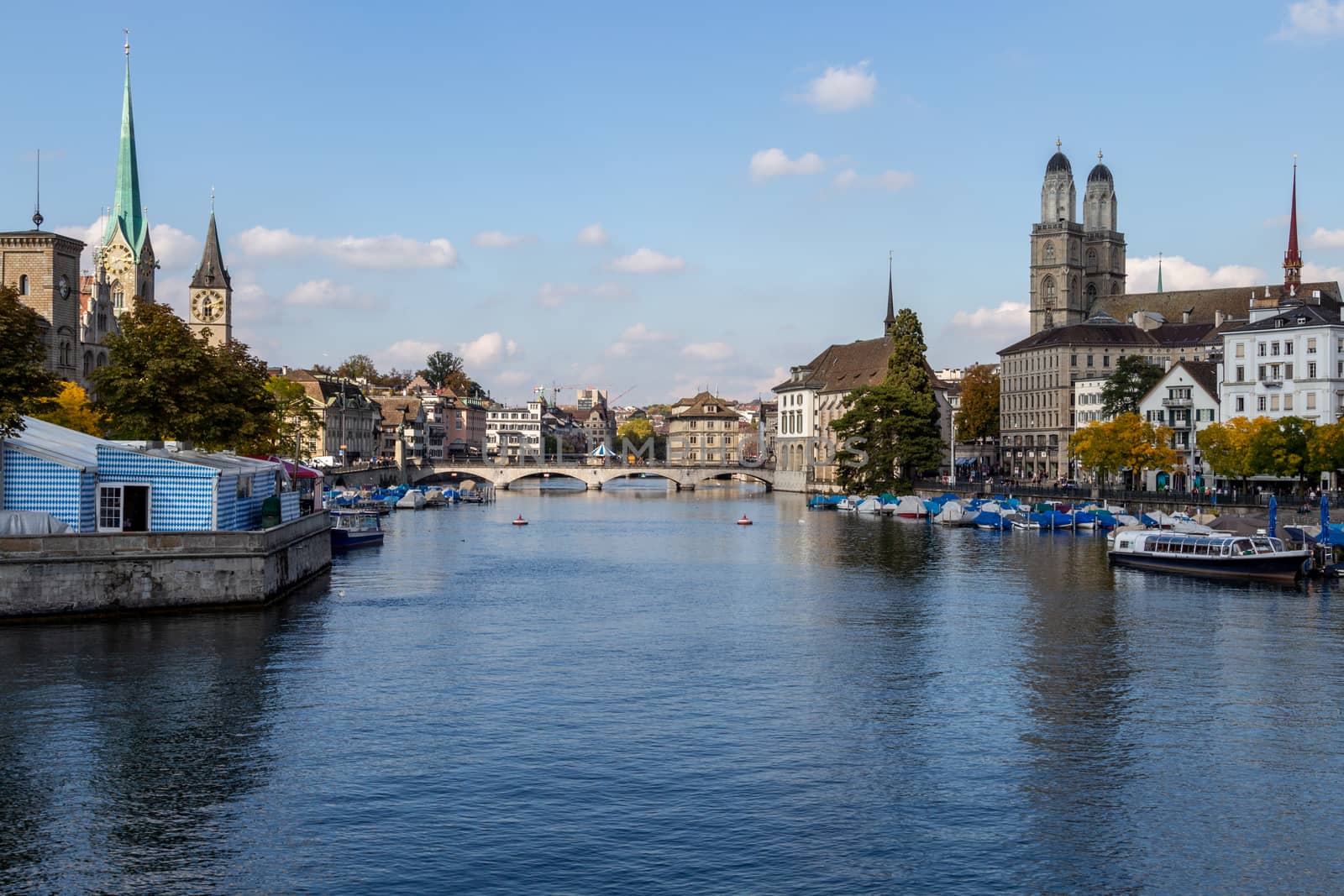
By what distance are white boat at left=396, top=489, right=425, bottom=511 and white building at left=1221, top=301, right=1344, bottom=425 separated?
248 feet

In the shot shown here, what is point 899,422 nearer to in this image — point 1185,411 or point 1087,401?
point 1185,411

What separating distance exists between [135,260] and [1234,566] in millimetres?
137254

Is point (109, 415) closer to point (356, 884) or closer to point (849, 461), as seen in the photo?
point (356, 884)

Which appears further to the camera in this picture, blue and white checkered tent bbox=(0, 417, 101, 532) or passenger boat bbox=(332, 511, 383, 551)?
passenger boat bbox=(332, 511, 383, 551)

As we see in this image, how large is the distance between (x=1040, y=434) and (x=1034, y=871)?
14984 cm

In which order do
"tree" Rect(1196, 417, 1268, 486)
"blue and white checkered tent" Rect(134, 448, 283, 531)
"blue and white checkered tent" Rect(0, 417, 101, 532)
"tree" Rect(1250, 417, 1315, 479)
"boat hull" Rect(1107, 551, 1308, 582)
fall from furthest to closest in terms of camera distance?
"tree" Rect(1196, 417, 1268, 486) < "tree" Rect(1250, 417, 1315, 479) < "boat hull" Rect(1107, 551, 1308, 582) < "blue and white checkered tent" Rect(134, 448, 283, 531) < "blue and white checkered tent" Rect(0, 417, 101, 532)

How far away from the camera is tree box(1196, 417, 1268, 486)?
324ft

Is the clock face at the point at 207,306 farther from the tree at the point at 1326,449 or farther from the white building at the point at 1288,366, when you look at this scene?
the tree at the point at 1326,449

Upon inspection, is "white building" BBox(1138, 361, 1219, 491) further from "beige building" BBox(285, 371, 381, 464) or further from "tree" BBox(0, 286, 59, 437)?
"tree" BBox(0, 286, 59, 437)

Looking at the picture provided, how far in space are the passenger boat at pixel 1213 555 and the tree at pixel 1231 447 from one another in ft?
94.7

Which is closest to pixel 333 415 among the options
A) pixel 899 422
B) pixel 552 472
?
pixel 552 472

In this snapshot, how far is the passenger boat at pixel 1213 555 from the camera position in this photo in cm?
6384

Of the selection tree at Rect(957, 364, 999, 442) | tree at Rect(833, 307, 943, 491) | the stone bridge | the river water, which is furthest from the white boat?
tree at Rect(957, 364, 999, 442)

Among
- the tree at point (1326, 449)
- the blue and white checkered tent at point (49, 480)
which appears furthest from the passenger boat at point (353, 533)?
the tree at point (1326, 449)
